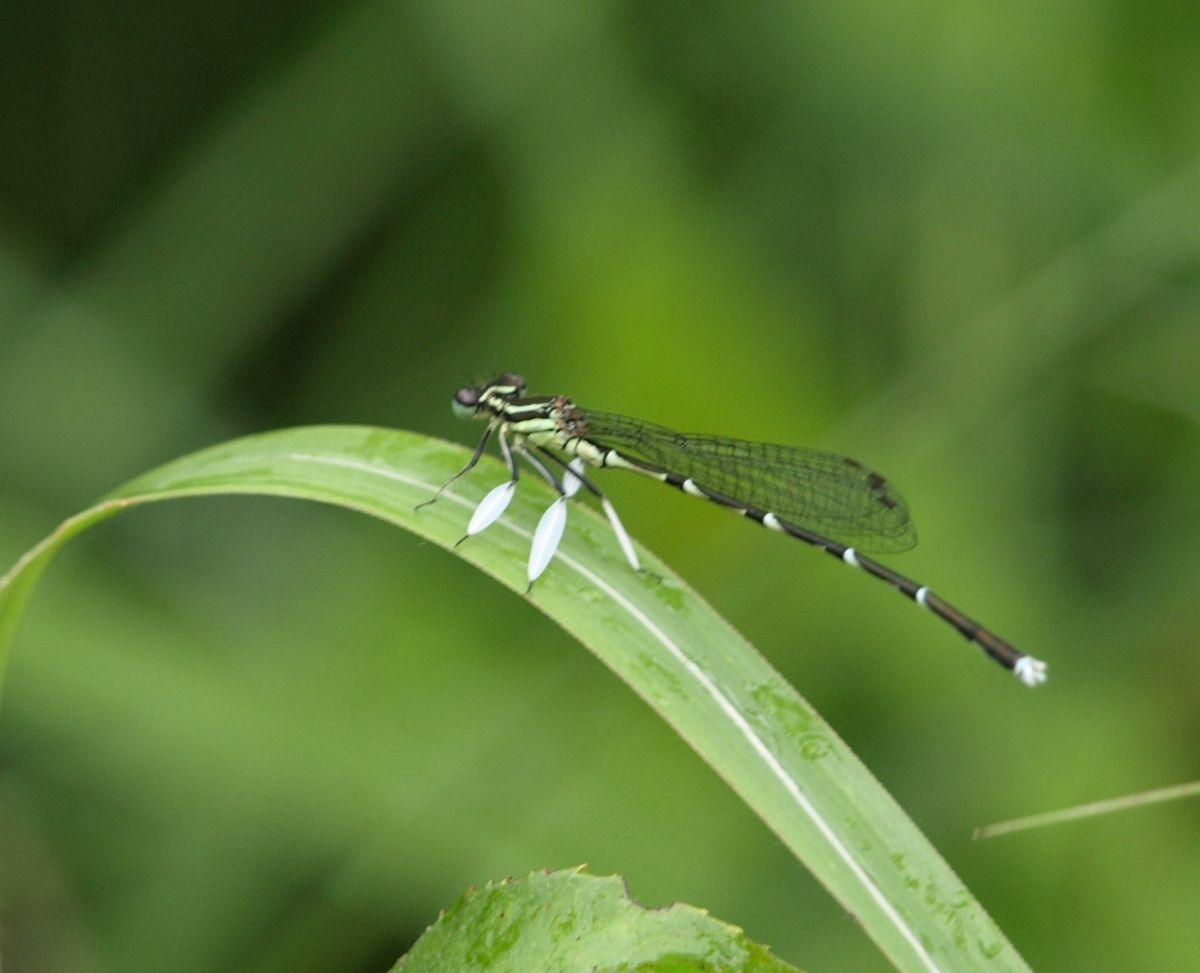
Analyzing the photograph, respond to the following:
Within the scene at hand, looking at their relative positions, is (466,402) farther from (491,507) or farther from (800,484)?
(800,484)

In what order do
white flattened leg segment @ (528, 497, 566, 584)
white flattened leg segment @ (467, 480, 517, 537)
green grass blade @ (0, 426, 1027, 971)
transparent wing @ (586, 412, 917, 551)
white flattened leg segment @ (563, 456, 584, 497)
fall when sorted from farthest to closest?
1. transparent wing @ (586, 412, 917, 551)
2. white flattened leg segment @ (563, 456, 584, 497)
3. white flattened leg segment @ (467, 480, 517, 537)
4. white flattened leg segment @ (528, 497, 566, 584)
5. green grass blade @ (0, 426, 1027, 971)

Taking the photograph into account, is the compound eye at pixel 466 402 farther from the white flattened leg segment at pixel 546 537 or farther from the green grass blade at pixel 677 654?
the white flattened leg segment at pixel 546 537

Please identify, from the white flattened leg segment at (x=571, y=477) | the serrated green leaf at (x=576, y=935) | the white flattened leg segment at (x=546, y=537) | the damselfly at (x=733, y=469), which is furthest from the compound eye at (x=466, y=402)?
the serrated green leaf at (x=576, y=935)

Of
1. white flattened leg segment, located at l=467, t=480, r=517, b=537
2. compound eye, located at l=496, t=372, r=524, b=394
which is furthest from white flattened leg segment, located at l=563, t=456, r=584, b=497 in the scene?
white flattened leg segment, located at l=467, t=480, r=517, b=537

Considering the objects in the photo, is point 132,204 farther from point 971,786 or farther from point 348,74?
point 971,786

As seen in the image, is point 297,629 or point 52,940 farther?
point 297,629

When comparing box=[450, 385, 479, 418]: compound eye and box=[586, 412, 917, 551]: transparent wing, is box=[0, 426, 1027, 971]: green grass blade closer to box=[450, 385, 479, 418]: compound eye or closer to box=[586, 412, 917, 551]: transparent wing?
box=[450, 385, 479, 418]: compound eye

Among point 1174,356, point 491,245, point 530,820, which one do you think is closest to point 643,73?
point 491,245
